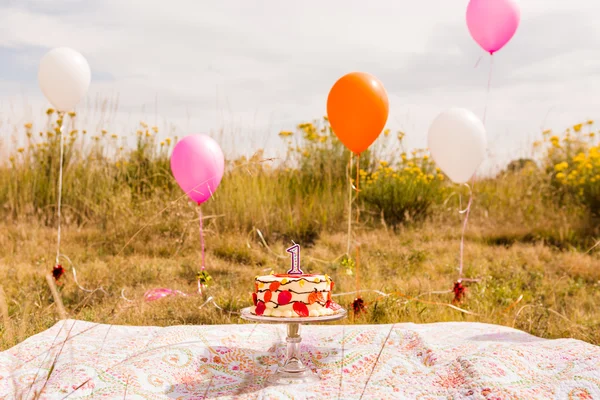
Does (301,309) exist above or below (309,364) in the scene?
above

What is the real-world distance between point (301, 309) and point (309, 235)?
445cm

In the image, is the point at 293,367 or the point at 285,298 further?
the point at 293,367

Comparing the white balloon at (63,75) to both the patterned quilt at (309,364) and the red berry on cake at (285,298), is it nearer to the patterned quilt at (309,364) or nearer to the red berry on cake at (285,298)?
the patterned quilt at (309,364)

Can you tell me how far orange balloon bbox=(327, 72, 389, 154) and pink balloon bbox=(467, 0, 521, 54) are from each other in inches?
54.8

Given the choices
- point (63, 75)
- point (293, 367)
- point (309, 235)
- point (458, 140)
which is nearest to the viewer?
point (293, 367)

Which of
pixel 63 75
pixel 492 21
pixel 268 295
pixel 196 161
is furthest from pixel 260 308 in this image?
pixel 63 75

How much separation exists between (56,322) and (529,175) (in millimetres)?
7732

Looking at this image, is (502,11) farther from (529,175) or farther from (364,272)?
(529,175)

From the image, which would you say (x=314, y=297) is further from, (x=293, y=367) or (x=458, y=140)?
(x=458, y=140)

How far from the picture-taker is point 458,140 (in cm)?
506

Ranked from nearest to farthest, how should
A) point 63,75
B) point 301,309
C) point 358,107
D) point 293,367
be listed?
point 301,309 → point 293,367 → point 358,107 → point 63,75

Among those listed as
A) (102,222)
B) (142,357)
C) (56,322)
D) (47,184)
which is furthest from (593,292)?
(47,184)

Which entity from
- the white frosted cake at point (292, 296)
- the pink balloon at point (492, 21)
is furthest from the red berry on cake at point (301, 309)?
the pink balloon at point (492, 21)

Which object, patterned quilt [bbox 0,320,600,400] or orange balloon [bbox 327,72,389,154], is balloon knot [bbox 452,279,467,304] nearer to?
patterned quilt [bbox 0,320,600,400]
